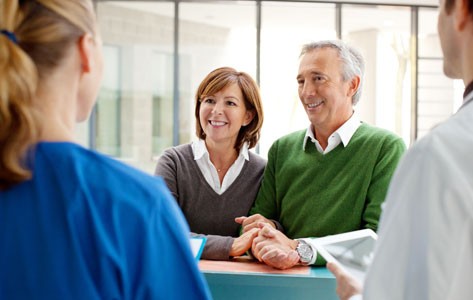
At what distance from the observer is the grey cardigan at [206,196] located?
2.28m

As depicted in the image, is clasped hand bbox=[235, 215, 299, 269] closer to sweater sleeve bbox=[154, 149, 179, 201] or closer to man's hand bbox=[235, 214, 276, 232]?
man's hand bbox=[235, 214, 276, 232]

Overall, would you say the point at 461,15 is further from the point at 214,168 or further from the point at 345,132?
the point at 214,168

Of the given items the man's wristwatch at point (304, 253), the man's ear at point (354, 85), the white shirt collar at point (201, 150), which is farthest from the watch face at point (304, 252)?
the man's ear at point (354, 85)

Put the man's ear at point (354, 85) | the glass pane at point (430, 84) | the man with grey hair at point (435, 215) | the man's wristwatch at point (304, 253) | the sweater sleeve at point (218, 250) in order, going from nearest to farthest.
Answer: the man with grey hair at point (435, 215), the man's wristwatch at point (304, 253), the sweater sleeve at point (218, 250), the man's ear at point (354, 85), the glass pane at point (430, 84)

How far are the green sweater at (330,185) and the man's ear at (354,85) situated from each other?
0.17 m

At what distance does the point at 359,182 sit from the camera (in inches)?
83.0

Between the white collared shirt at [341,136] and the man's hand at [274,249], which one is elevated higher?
the white collared shirt at [341,136]

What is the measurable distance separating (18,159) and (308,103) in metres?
1.55

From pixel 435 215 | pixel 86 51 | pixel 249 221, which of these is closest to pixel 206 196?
pixel 249 221

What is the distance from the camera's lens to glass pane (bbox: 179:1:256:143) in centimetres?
848

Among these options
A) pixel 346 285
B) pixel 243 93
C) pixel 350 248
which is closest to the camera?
pixel 346 285

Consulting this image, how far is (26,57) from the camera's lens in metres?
0.94

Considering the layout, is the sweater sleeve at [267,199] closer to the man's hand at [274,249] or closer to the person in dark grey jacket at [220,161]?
the person in dark grey jacket at [220,161]

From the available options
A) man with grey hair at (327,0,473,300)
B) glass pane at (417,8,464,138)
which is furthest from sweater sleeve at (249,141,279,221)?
glass pane at (417,8,464,138)
